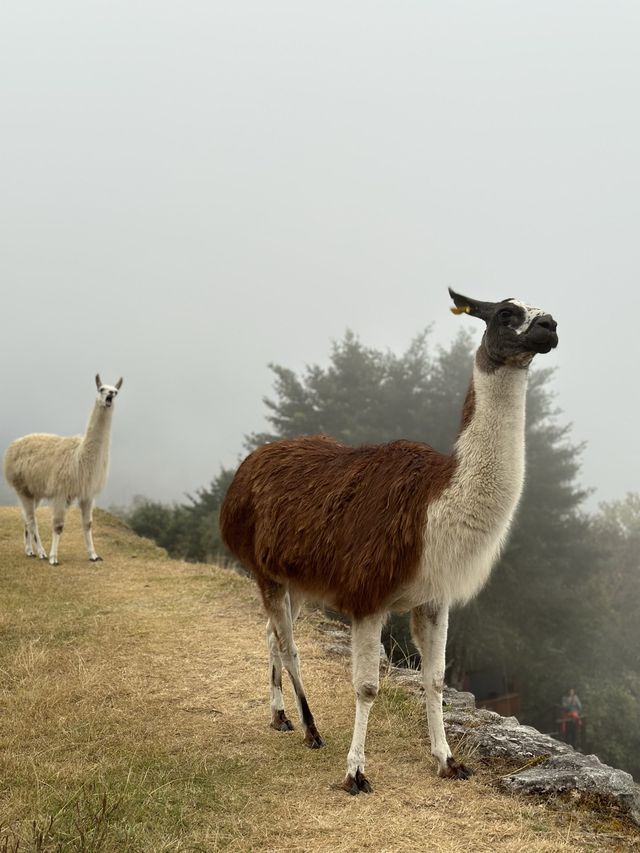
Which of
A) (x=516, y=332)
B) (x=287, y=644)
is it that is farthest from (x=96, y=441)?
(x=516, y=332)

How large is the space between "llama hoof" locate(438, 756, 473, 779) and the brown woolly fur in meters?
1.11

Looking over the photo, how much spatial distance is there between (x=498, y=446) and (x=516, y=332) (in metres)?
0.58

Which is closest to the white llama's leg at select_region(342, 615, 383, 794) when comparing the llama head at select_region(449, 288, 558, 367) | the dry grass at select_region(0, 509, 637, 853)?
the dry grass at select_region(0, 509, 637, 853)

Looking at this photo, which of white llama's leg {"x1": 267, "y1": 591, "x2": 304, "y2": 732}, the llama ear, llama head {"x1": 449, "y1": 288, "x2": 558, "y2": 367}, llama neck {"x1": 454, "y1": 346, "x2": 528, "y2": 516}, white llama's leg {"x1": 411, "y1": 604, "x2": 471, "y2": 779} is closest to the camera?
llama head {"x1": 449, "y1": 288, "x2": 558, "y2": 367}

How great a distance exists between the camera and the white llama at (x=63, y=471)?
1030cm

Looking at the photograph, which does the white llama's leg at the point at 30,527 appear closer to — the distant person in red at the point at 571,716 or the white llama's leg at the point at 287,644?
the white llama's leg at the point at 287,644

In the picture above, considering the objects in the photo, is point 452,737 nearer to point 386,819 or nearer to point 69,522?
point 386,819

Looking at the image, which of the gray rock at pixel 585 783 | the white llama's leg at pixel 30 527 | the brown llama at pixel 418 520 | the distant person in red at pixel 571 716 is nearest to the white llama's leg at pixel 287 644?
the brown llama at pixel 418 520

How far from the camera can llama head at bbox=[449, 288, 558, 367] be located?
3334 mm

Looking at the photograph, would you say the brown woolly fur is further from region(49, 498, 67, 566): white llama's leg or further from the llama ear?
region(49, 498, 67, 566): white llama's leg

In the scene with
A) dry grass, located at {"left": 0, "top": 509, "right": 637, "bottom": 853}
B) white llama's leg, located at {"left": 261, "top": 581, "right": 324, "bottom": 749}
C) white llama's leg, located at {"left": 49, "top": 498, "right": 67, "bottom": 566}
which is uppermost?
white llama's leg, located at {"left": 49, "top": 498, "right": 67, "bottom": 566}

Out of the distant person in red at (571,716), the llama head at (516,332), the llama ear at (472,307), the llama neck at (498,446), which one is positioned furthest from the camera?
the distant person in red at (571,716)

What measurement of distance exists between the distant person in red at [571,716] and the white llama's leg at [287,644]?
17.1 metres

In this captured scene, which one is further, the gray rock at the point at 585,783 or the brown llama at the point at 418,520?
the gray rock at the point at 585,783
